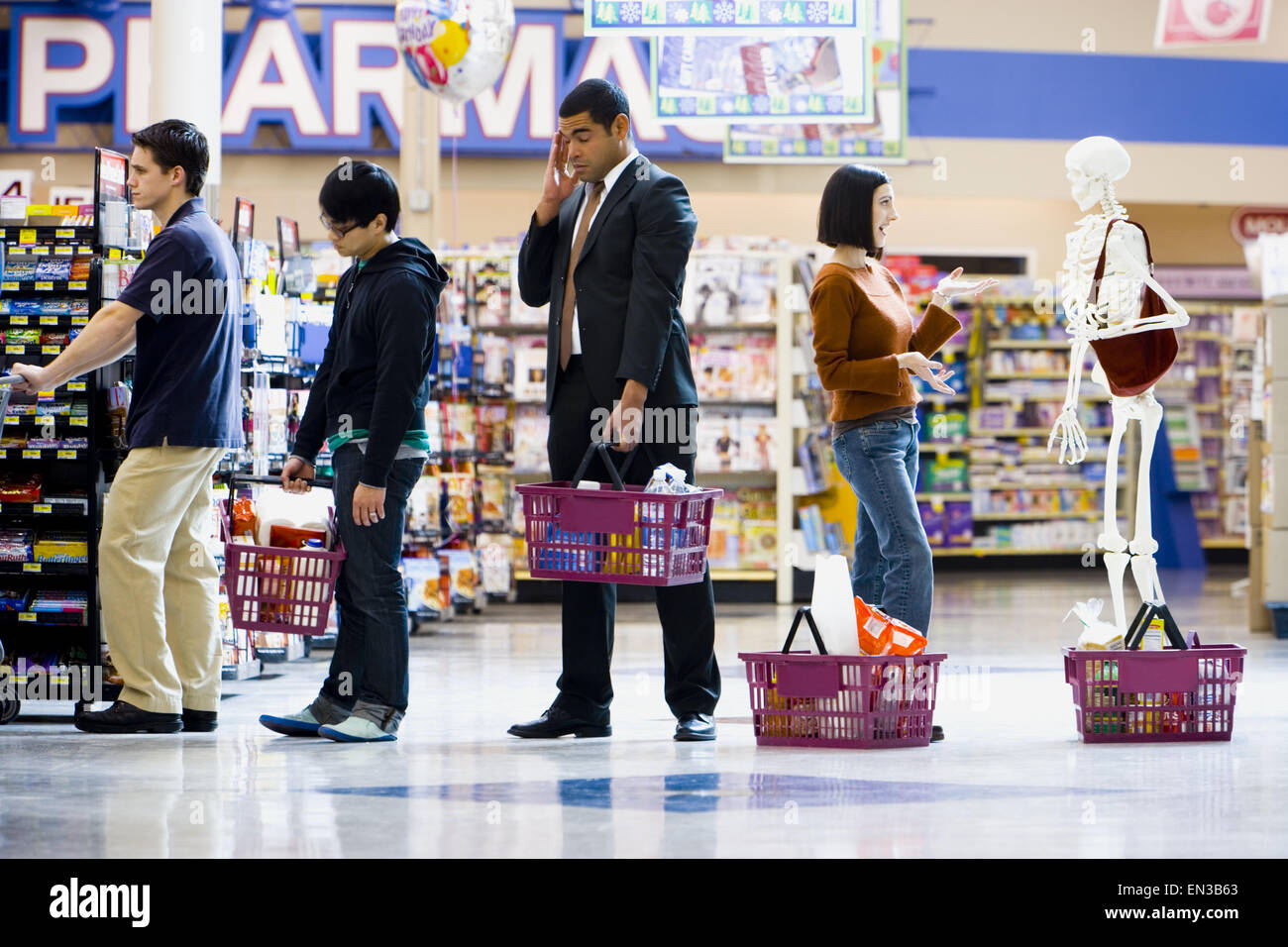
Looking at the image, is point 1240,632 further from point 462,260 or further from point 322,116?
point 322,116

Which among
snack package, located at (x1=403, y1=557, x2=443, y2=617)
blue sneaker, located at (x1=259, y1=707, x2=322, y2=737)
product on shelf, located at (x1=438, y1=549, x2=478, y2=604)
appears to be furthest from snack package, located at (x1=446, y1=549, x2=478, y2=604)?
blue sneaker, located at (x1=259, y1=707, x2=322, y2=737)

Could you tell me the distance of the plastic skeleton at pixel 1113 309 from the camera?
16.5ft

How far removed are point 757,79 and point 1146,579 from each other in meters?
5.81

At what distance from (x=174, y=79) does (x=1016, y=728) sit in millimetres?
4847

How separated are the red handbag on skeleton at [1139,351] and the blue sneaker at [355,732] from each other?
2.43 m

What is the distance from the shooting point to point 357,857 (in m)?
3.06

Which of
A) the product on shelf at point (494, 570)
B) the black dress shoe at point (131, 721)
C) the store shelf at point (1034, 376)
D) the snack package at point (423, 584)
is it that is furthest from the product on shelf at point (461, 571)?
the store shelf at point (1034, 376)

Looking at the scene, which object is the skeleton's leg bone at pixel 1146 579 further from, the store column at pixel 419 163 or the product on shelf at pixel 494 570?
the store column at pixel 419 163

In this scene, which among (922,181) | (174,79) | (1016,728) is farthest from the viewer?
(922,181)

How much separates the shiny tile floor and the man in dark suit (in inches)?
7.5

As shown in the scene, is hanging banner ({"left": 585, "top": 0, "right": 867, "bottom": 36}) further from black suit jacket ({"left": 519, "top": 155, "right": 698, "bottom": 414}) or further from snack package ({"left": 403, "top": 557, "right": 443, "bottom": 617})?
black suit jacket ({"left": 519, "top": 155, "right": 698, "bottom": 414})

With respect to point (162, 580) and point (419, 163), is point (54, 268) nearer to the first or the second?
point (162, 580)

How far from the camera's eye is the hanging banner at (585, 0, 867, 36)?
7.94 m
